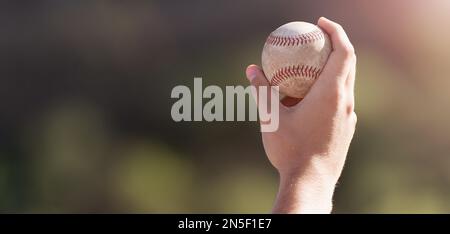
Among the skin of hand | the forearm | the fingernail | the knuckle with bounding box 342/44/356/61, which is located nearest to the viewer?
the forearm

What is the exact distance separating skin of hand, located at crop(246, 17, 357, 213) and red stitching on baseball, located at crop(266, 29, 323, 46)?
1.12 feet

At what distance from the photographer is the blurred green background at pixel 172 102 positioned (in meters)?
5.88

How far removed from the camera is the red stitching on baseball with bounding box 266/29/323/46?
170 cm

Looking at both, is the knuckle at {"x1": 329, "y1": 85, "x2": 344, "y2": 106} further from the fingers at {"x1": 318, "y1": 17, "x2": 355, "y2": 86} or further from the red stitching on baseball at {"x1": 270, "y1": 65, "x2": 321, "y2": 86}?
the red stitching on baseball at {"x1": 270, "y1": 65, "x2": 321, "y2": 86}

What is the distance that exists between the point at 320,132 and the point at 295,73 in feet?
1.47

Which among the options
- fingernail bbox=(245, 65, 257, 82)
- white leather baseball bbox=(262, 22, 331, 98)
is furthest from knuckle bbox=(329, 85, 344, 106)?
white leather baseball bbox=(262, 22, 331, 98)

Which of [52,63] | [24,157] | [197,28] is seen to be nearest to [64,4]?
[52,63]

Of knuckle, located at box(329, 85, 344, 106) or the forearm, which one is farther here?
knuckle, located at box(329, 85, 344, 106)

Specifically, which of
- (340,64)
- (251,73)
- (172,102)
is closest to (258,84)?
(251,73)

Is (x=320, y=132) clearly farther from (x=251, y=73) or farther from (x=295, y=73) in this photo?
(x=295, y=73)

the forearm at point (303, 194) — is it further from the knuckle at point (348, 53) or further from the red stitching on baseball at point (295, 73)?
the red stitching on baseball at point (295, 73)

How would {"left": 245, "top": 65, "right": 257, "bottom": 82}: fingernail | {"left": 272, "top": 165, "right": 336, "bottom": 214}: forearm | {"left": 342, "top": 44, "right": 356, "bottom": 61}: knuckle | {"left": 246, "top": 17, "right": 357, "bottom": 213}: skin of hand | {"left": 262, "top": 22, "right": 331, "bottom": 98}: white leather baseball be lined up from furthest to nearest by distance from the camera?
{"left": 262, "top": 22, "right": 331, "bottom": 98}: white leather baseball, {"left": 245, "top": 65, "right": 257, "bottom": 82}: fingernail, {"left": 342, "top": 44, "right": 356, "bottom": 61}: knuckle, {"left": 246, "top": 17, "right": 357, "bottom": 213}: skin of hand, {"left": 272, "top": 165, "right": 336, "bottom": 214}: forearm

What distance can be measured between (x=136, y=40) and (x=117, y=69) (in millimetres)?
409

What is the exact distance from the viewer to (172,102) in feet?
22.4
